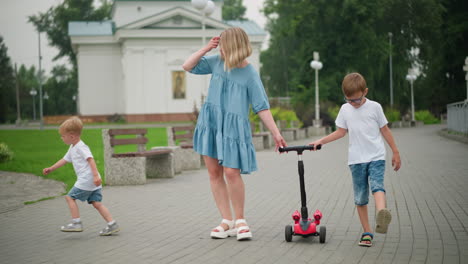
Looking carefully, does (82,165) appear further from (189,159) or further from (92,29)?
(92,29)

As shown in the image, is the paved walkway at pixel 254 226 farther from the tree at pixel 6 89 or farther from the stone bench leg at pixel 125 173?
the tree at pixel 6 89

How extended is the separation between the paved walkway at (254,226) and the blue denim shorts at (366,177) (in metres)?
0.47

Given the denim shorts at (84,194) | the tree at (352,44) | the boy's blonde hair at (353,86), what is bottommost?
the denim shorts at (84,194)

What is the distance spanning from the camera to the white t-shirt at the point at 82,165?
20.5 feet

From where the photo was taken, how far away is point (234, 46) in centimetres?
566

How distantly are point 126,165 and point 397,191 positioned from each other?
4832 millimetres

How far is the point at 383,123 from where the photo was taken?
17.7ft

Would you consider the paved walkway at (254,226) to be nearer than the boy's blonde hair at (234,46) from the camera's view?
Yes

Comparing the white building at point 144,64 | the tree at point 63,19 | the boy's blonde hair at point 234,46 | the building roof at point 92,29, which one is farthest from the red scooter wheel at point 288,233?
the tree at point 63,19

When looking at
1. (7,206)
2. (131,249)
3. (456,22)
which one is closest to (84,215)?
(7,206)

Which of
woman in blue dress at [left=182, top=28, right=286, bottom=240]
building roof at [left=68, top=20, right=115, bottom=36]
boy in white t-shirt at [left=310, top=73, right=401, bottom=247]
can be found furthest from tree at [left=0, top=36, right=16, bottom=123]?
boy in white t-shirt at [left=310, top=73, right=401, bottom=247]

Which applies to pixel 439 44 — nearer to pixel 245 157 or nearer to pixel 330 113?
pixel 330 113

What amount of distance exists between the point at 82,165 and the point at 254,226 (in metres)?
1.96

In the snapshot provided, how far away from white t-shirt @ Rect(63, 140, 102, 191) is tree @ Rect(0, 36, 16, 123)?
72978mm
